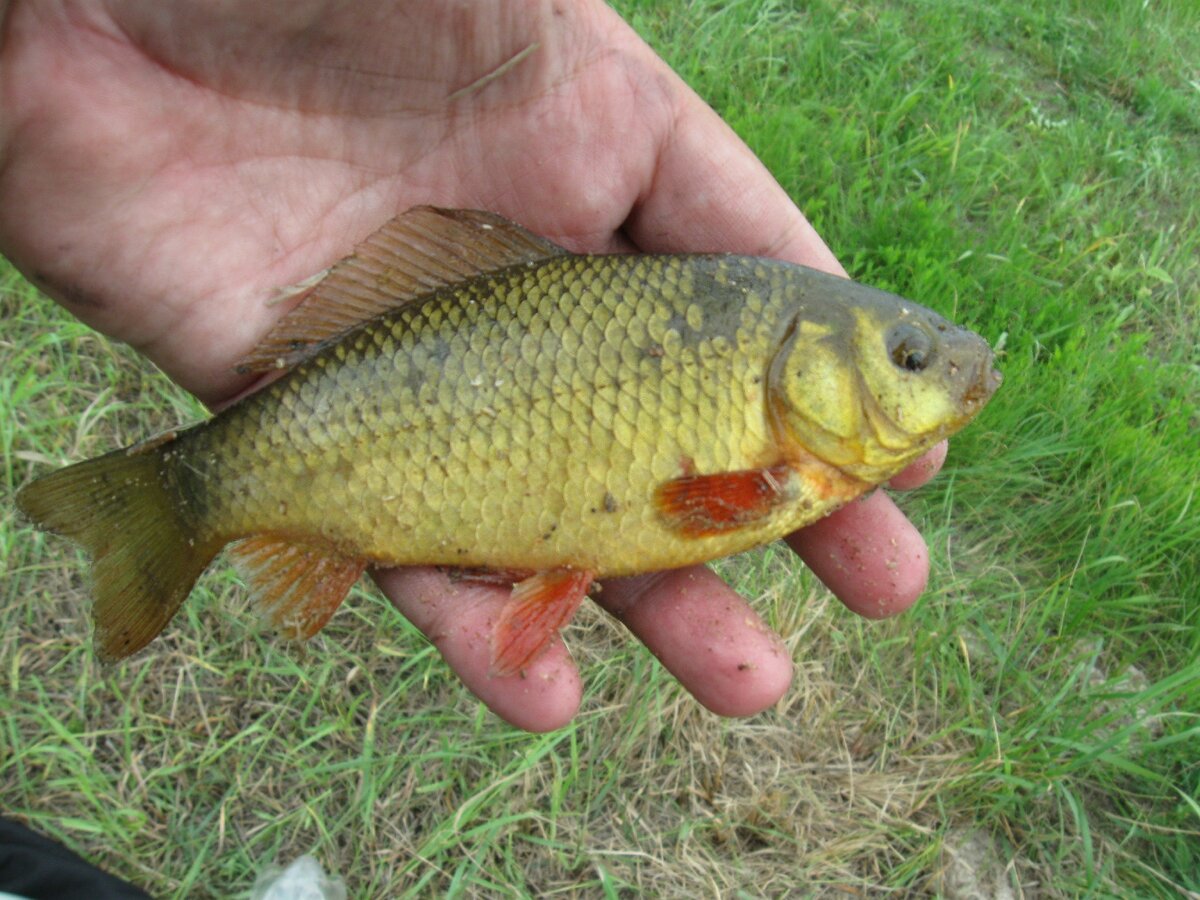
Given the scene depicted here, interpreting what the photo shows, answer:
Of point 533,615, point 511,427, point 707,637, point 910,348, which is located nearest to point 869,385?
point 910,348

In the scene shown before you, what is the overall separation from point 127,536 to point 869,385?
2.12 m

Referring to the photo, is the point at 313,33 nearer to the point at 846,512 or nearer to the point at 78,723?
the point at 846,512

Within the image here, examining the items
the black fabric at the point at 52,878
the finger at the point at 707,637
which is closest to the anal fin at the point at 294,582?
the finger at the point at 707,637

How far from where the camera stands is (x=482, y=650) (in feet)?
9.13

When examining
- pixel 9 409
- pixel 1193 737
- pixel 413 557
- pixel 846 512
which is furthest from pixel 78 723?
pixel 1193 737

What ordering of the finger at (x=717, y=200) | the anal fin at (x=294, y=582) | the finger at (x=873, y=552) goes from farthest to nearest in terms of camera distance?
the finger at (x=717, y=200), the finger at (x=873, y=552), the anal fin at (x=294, y=582)

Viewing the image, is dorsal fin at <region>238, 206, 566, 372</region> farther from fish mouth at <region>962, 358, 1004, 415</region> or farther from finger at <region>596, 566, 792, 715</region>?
fish mouth at <region>962, 358, 1004, 415</region>

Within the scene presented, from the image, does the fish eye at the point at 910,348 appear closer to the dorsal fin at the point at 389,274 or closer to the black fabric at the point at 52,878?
the dorsal fin at the point at 389,274

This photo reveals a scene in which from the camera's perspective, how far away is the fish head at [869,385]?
2.64 metres

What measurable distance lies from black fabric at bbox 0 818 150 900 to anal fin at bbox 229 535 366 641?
1.11m

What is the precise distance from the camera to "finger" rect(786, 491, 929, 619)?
2998 mm

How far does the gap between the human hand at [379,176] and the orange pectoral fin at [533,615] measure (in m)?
0.08

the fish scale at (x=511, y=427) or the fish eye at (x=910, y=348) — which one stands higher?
the fish eye at (x=910, y=348)

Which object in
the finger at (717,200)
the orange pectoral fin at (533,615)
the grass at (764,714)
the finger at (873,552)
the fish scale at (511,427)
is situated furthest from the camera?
the grass at (764,714)
